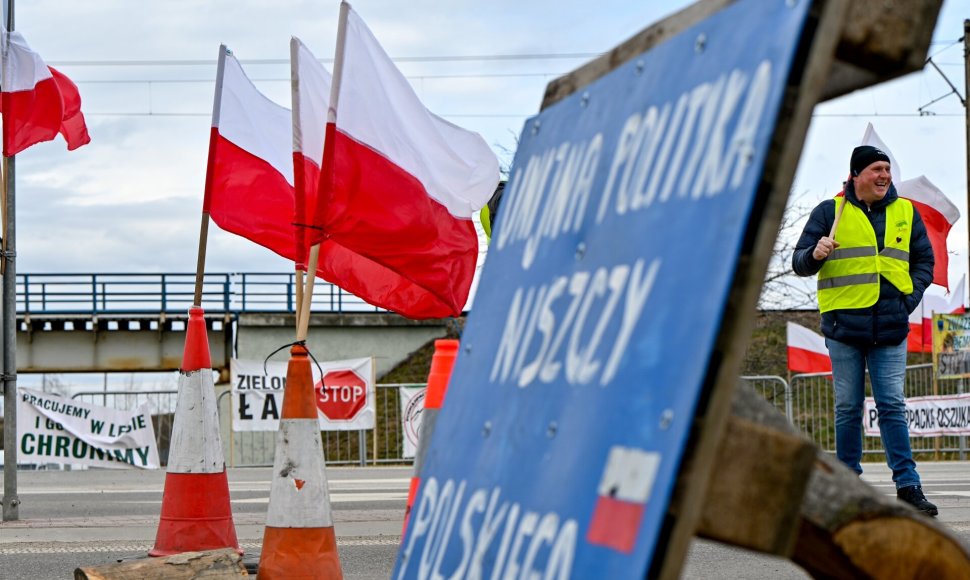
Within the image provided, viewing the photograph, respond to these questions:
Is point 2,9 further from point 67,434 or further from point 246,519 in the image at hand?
point 67,434

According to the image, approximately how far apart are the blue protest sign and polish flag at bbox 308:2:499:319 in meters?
3.62

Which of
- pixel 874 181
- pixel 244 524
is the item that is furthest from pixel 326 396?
pixel 874 181

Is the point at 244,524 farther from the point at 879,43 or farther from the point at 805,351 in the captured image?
the point at 805,351

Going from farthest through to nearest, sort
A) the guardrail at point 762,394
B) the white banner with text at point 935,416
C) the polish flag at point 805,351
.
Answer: the polish flag at point 805,351 → the guardrail at point 762,394 → the white banner with text at point 935,416

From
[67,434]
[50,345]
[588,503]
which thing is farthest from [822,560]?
[50,345]

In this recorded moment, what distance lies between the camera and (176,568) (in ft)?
16.4

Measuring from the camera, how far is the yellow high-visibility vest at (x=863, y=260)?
6535 millimetres

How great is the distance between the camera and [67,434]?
19.2 meters

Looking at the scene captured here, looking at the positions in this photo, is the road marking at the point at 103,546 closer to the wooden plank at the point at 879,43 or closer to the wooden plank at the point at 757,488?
the wooden plank at the point at 757,488

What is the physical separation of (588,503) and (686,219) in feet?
1.45

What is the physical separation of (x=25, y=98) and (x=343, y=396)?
12.1 meters

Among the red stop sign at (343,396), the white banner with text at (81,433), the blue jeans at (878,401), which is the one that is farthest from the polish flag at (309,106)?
the red stop sign at (343,396)

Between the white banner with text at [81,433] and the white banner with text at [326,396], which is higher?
the white banner with text at [326,396]

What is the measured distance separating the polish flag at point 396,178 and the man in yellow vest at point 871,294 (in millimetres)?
1790
